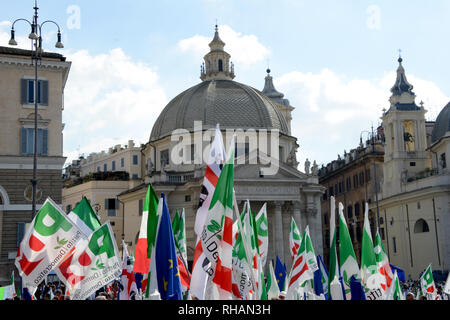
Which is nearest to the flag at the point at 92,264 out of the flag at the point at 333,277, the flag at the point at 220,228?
the flag at the point at 220,228

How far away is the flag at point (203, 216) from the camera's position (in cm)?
1134

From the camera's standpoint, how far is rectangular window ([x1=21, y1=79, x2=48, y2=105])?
121 feet

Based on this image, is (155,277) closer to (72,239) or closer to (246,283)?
(246,283)

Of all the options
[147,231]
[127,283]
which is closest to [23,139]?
[127,283]

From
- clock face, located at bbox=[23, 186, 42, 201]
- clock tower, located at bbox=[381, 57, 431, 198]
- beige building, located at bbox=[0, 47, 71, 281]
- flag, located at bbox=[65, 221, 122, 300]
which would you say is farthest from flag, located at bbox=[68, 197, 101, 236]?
clock tower, located at bbox=[381, 57, 431, 198]

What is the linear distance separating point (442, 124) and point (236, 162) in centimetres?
2034

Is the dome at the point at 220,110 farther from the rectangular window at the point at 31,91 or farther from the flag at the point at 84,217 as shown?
the flag at the point at 84,217

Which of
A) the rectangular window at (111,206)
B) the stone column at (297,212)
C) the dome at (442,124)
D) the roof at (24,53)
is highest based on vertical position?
the roof at (24,53)

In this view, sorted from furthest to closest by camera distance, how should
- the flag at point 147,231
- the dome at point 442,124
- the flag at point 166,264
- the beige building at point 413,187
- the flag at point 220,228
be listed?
the dome at point 442,124, the beige building at point 413,187, the flag at point 147,231, the flag at point 220,228, the flag at point 166,264

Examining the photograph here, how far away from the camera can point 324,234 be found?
7725cm

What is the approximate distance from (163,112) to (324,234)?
27.5m

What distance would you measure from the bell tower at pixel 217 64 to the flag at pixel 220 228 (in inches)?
2111

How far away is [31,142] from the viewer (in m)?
36.6
